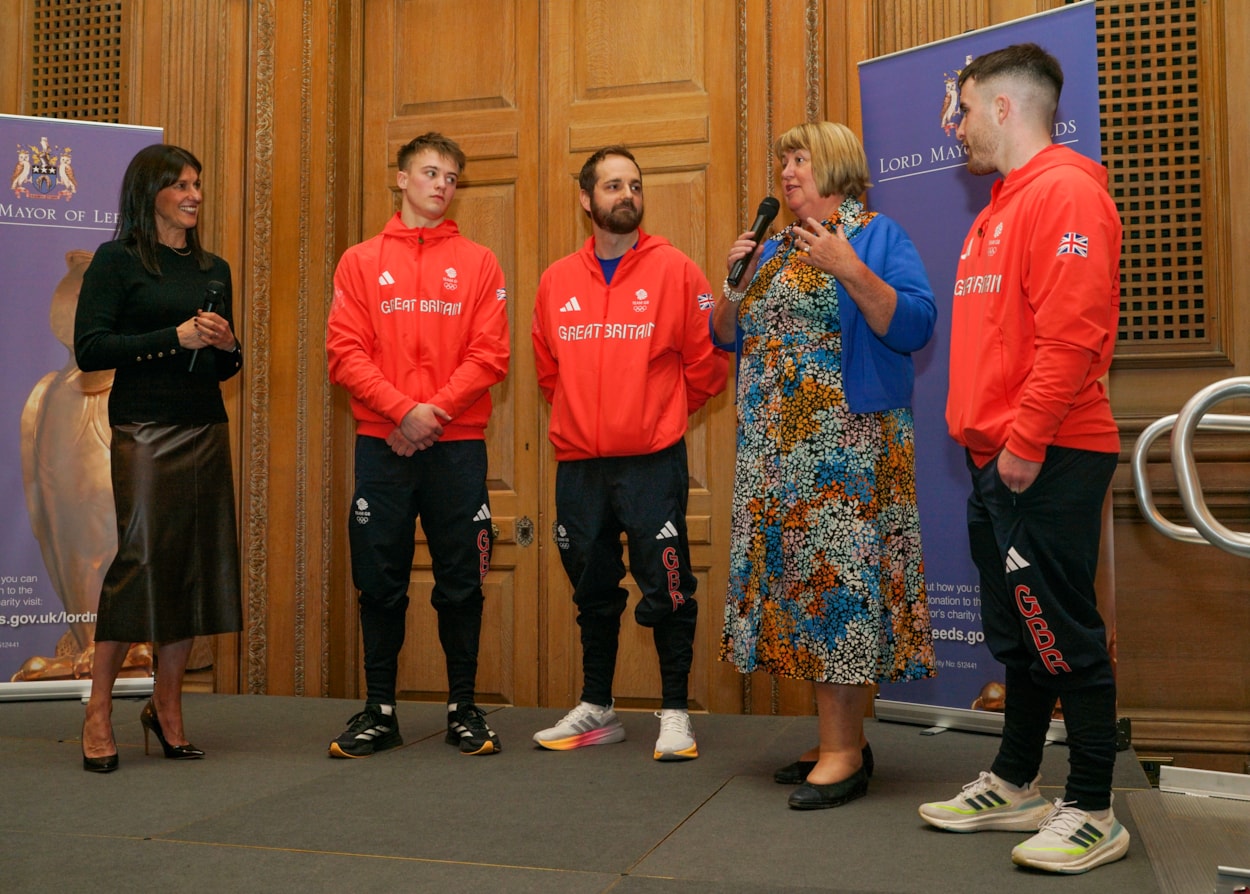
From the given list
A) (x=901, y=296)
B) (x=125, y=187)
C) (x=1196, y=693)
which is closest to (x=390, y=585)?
(x=125, y=187)

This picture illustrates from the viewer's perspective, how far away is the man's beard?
10.4 feet

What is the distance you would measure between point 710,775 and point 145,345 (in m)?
1.82

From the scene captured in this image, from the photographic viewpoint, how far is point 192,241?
3.21 m

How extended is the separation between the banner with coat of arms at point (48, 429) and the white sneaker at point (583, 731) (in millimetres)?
1865

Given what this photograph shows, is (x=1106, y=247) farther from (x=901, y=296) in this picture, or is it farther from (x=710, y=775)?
(x=710, y=775)

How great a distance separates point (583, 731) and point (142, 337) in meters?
1.59

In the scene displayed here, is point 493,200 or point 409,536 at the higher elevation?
point 493,200

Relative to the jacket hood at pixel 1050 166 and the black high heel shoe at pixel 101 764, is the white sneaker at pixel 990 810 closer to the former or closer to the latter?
the jacket hood at pixel 1050 166

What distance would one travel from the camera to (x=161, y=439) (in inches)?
120

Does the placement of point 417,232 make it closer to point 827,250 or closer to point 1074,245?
point 827,250

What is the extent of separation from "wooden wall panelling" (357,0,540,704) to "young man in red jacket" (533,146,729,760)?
40.3 inches

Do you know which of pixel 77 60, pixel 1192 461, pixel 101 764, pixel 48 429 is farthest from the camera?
pixel 77 60

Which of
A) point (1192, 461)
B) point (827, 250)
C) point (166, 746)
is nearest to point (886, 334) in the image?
point (827, 250)

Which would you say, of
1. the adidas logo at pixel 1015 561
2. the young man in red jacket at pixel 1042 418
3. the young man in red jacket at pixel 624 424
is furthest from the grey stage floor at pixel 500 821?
the adidas logo at pixel 1015 561
